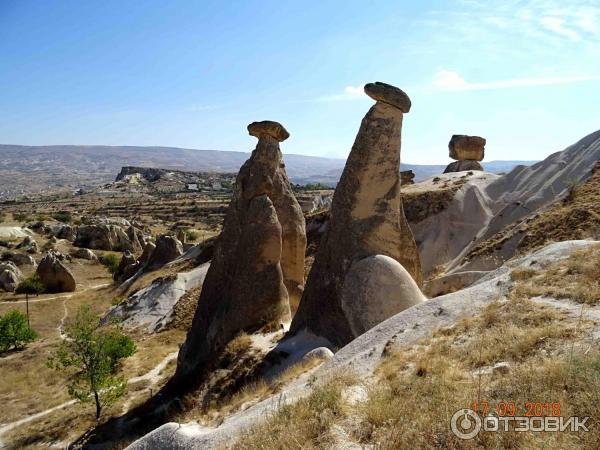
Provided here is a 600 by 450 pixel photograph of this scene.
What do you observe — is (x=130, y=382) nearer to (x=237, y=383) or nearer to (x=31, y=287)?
(x=237, y=383)

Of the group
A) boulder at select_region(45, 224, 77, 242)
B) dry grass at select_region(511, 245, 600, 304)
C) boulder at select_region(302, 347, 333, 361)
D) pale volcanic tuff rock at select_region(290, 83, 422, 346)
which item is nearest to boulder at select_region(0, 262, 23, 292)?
boulder at select_region(45, 224, 77, 242)

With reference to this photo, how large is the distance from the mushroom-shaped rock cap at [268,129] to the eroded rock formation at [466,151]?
2251 cm

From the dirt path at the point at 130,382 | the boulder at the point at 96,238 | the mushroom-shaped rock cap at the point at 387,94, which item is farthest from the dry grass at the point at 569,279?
the boulder at the point at 96,238

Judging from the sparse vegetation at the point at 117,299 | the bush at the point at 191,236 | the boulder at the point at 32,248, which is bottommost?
the boulder at the point at 32,248

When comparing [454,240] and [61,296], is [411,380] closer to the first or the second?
[454,240]

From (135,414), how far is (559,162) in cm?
2149

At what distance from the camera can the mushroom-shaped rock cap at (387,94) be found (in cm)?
982

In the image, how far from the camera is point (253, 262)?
1126 centimetres

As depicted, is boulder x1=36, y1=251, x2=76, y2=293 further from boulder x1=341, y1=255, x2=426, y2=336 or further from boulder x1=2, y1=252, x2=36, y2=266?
boulder x1=341, y1=255, x2=426, y2=336

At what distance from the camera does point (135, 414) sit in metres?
12.1

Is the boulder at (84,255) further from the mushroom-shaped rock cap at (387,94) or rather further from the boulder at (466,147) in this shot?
the mushroom-shaped rock cap at (387,94)

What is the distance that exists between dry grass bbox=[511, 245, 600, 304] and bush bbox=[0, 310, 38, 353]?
1947 cm

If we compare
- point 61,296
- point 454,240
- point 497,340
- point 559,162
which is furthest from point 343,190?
point 61,296

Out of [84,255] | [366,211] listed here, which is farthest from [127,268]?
[366,211]
